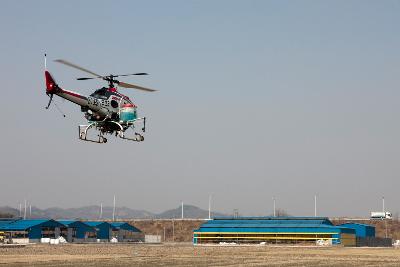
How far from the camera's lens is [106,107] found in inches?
2719

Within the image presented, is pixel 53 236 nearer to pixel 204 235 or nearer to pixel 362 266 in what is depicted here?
pixel 204 235

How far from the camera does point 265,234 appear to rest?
15500cm

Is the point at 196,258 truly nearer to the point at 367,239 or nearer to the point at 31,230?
the point at 367,239

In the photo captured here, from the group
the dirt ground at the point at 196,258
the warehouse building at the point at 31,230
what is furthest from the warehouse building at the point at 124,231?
the dirt ground at the point at 196,258

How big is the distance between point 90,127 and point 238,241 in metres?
93.6

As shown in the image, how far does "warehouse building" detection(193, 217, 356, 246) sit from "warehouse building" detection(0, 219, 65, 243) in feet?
122

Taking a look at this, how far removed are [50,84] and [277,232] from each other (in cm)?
9791

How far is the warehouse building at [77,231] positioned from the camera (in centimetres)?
17438

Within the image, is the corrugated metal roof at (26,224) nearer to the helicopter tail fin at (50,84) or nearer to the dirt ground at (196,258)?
the dirt ground at (196,258)

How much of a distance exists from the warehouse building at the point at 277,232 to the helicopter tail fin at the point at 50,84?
3708 inches

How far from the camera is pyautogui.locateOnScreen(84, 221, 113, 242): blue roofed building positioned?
616 feet

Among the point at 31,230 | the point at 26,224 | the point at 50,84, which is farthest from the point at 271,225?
the point at 50,84

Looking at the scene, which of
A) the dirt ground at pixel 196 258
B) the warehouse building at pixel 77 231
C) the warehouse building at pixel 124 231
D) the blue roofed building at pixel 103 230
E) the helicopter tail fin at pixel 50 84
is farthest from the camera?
the warehouse building at pixel 124 231

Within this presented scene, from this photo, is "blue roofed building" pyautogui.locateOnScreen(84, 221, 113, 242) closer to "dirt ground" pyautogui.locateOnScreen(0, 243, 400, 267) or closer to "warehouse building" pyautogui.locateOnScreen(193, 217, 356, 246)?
"warehouse building" pyautogui.locateOnScreen(193, 217, 356, 246)
